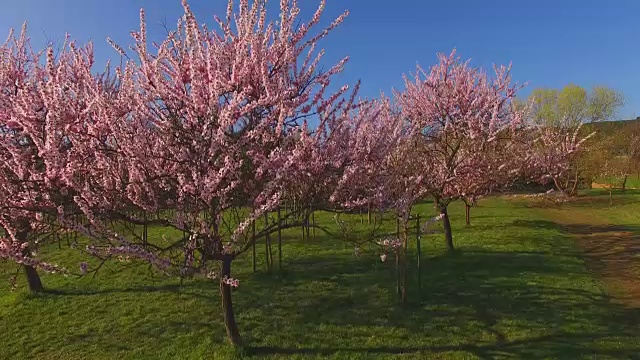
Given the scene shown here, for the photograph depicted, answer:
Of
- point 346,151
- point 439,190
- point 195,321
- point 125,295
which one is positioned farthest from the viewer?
point 439,190

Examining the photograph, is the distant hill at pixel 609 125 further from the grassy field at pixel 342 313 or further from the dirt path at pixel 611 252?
the grassy field at pixel 342 313

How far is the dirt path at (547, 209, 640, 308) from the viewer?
12773mm

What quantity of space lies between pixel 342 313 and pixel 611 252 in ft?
41.0

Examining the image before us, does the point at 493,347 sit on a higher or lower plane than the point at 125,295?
lower

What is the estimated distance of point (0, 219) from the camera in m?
8.87

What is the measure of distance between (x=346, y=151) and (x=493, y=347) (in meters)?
5.19

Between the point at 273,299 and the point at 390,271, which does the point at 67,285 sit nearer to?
the point at 273,299

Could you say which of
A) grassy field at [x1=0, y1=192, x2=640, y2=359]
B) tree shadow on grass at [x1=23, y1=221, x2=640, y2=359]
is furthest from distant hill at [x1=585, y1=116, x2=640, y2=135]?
tree shadow on grass at [x1=23, y1=221, x2=640, y2=359]

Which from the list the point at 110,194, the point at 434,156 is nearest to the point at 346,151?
the point at 110,194

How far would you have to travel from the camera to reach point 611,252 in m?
17.3

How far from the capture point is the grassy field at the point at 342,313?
30.9 ft

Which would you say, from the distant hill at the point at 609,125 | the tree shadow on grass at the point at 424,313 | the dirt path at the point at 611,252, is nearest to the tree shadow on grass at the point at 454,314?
the tree shadow on grass at the point at 424,313

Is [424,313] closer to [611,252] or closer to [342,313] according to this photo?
[342,313]

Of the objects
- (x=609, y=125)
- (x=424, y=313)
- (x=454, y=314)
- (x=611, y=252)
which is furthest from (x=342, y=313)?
(x=609, y=125)
